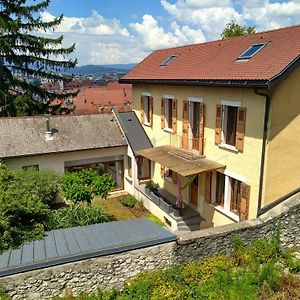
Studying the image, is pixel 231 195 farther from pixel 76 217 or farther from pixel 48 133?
pixel 48 133

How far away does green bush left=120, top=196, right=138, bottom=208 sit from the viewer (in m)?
19.9

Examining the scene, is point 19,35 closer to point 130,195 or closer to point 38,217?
point 130,195

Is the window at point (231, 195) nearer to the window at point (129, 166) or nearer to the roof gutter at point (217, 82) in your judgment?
the roof gutter at point (217, 82)

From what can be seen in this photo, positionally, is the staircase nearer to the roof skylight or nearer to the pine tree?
the roof skylight

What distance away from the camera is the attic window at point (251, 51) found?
1462 cm

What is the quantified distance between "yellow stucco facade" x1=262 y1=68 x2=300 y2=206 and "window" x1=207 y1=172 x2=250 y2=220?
95 cm

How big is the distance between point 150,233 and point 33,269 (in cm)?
379

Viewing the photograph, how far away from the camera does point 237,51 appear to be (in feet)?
52.7

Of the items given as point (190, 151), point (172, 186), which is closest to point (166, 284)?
point (190, 151)

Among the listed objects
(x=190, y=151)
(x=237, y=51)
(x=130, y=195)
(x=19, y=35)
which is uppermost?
(x=19, y=35)

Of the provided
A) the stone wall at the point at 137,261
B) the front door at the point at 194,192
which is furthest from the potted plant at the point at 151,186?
the stone wall at the point at 137,261

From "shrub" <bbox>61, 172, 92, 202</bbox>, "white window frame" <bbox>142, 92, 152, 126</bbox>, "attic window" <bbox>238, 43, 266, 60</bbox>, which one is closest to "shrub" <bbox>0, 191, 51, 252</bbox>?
"shrub" <bbox>61, 172, 92, 202</bbox>

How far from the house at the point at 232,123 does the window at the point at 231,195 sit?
0.14ft

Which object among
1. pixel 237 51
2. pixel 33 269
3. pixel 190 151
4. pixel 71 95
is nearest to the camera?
pixel 33 269
